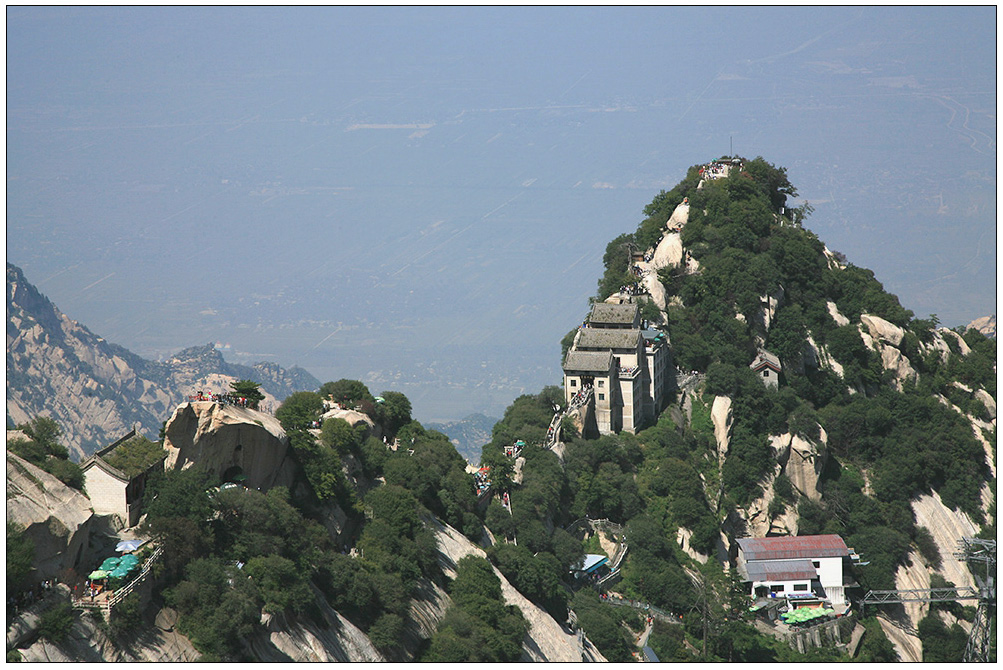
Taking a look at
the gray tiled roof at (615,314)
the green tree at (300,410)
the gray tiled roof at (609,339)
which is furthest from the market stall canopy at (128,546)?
the gray tiled roof at (615,314)

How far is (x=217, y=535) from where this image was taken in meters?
48.3

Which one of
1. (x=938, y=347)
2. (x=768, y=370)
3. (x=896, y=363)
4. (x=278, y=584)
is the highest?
(x=278, y=584)

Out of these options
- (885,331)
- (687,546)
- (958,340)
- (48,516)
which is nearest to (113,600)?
(48,516)

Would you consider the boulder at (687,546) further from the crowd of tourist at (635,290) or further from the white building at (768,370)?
the crowd of tourist at (635,290)

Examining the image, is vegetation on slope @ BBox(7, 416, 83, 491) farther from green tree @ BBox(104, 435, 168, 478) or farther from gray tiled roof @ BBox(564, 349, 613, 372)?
gray tiled roof @ BBox(564, 349, 613, 372)

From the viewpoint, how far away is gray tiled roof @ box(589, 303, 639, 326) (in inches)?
3169

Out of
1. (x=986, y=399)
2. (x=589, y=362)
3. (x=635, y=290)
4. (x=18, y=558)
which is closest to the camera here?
(x=18, y=558)

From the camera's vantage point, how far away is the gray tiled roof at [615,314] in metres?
80.5

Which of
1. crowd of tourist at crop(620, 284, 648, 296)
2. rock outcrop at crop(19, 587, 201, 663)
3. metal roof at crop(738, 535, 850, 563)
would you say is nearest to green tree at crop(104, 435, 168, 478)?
rock outcrop at crop(19, 587, 201, 663)

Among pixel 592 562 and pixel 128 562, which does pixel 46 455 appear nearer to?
pixel 128 562

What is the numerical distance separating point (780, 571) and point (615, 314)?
20.4m

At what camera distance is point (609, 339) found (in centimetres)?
7862

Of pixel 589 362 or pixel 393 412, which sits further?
pixel 589 362

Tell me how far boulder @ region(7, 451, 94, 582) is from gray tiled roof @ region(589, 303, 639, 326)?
42125 millimetres
